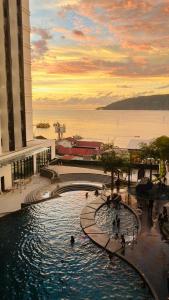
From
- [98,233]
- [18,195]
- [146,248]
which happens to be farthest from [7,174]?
[146,248]

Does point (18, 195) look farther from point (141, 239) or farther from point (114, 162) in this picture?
point (141, 239)

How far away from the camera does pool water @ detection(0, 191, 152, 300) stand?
78.0ft

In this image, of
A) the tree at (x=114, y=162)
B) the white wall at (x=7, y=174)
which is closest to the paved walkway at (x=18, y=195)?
the white wall at (x=7, y=174)

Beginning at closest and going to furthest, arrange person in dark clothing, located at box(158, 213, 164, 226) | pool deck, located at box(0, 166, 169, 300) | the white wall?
1. pool deck, located at box(0, 166, 169, 300)
2. person in dark clothing, located at box(158, 213, 164, 226)
3. the white wall

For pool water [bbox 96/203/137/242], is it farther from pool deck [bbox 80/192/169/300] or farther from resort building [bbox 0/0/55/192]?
resort building [bbox 0/0/55/192]

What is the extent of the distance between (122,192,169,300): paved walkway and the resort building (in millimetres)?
25214

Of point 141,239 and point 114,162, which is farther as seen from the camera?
point 114,162

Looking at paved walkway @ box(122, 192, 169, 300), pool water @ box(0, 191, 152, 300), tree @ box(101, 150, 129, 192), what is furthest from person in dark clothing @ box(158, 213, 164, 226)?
tree @ box(101, 150, 129, 192)

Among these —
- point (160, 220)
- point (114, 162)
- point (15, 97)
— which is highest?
point (15, 97)

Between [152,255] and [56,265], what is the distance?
8956 mm

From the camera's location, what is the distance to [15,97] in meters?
56.5

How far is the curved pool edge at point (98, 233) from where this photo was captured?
26491 millimetres

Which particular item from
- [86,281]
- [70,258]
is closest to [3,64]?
[70,258]

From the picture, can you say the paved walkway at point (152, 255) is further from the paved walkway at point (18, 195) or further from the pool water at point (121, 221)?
the paved walkway at point (18, 195)
